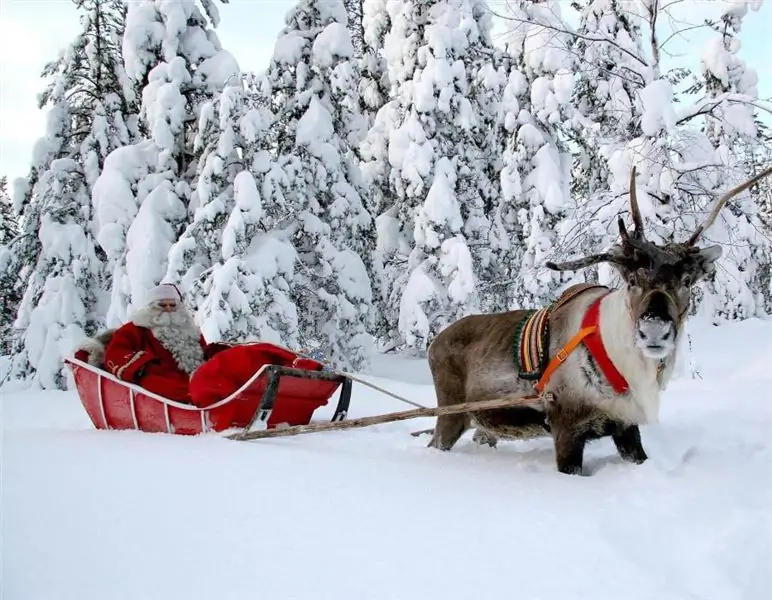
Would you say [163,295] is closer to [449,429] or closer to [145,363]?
[145,363]

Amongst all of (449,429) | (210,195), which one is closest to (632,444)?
(449,429)

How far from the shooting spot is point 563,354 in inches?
152

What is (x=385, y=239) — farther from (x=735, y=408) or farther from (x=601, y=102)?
(x=735, y=408)

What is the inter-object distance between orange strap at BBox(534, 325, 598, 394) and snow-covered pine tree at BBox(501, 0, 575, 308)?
10256mm

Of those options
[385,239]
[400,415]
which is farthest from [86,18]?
[400,415]

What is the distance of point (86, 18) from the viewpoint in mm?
14570

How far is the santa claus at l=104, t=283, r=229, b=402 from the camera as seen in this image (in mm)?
5219

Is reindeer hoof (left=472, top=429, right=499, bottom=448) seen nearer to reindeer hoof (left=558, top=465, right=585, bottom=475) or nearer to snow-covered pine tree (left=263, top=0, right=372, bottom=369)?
reindeer hoof (left=558, top=465, right=585, bottom=475)

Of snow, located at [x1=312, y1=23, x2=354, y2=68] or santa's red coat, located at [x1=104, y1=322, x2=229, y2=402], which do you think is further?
snow, located at [x1=312, y1=23, x2=354, y2=68]

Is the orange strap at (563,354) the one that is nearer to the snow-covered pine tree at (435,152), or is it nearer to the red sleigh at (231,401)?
the red sleigh at (231,401)

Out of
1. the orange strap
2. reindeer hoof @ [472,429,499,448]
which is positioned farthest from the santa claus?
the orange strap

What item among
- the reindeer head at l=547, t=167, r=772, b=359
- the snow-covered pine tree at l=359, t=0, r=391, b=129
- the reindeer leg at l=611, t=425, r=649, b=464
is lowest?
the reindeer leg at l=611, t=425, r=649, b=464

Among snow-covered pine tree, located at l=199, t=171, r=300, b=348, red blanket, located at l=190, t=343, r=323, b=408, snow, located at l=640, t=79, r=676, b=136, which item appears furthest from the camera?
snow-covered pine tree, located at l=199, t=171, r=300, b=348

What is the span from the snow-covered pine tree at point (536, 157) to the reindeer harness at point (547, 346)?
990cm
